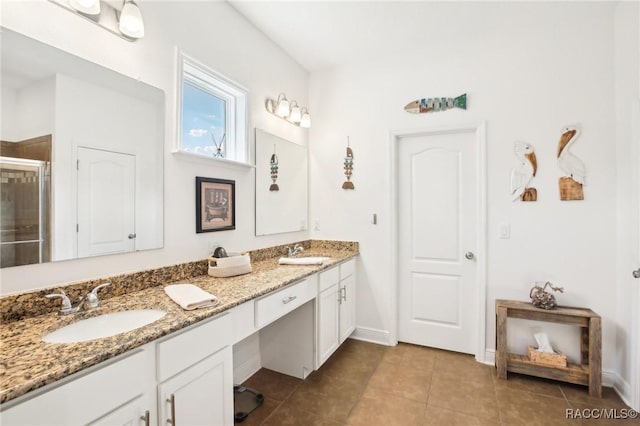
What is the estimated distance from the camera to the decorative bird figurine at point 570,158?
2301 millimetres

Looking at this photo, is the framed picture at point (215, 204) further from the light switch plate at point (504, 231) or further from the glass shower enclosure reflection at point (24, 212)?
the light switch plate at point (504, 231)

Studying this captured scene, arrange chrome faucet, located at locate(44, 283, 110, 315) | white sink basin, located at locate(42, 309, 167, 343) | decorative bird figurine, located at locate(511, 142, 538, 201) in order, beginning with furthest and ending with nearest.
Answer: decorative bird figurine, located at locate(511, 142, 538, 201) < chrome faucet, located at locate(44, 283, 110, 315) < white sink basin, located at locate(42, 309, 167, 343)

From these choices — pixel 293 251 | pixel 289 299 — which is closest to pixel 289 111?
pixel 293 251

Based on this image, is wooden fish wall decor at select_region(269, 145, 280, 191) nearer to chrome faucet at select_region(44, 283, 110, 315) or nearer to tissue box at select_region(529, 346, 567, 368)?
chrome faucet at select_region(44, 283, 110, 315)

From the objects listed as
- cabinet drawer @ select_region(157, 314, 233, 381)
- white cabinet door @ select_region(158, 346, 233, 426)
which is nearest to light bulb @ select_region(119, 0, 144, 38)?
cabinet drawer @ select_region(157, 314, 233, 381)

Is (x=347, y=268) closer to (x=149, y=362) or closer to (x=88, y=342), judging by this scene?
(x=149, y=362)

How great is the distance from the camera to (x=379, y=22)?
2.43 metres

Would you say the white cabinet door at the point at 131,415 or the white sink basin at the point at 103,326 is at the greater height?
the white sink basin at the point at 103,326

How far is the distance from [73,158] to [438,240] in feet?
8.86

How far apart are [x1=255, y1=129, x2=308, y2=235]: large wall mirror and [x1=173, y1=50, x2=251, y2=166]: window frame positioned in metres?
0.16

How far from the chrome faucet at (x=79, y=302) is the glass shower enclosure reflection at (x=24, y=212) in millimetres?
167

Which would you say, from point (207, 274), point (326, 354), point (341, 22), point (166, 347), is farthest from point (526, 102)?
point (166, 347)

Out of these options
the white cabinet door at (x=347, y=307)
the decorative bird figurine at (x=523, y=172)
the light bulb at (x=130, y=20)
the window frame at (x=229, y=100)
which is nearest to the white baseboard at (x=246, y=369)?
the white cabinet door at (x=347, y=307)

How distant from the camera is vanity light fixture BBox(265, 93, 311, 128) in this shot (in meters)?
2.69
